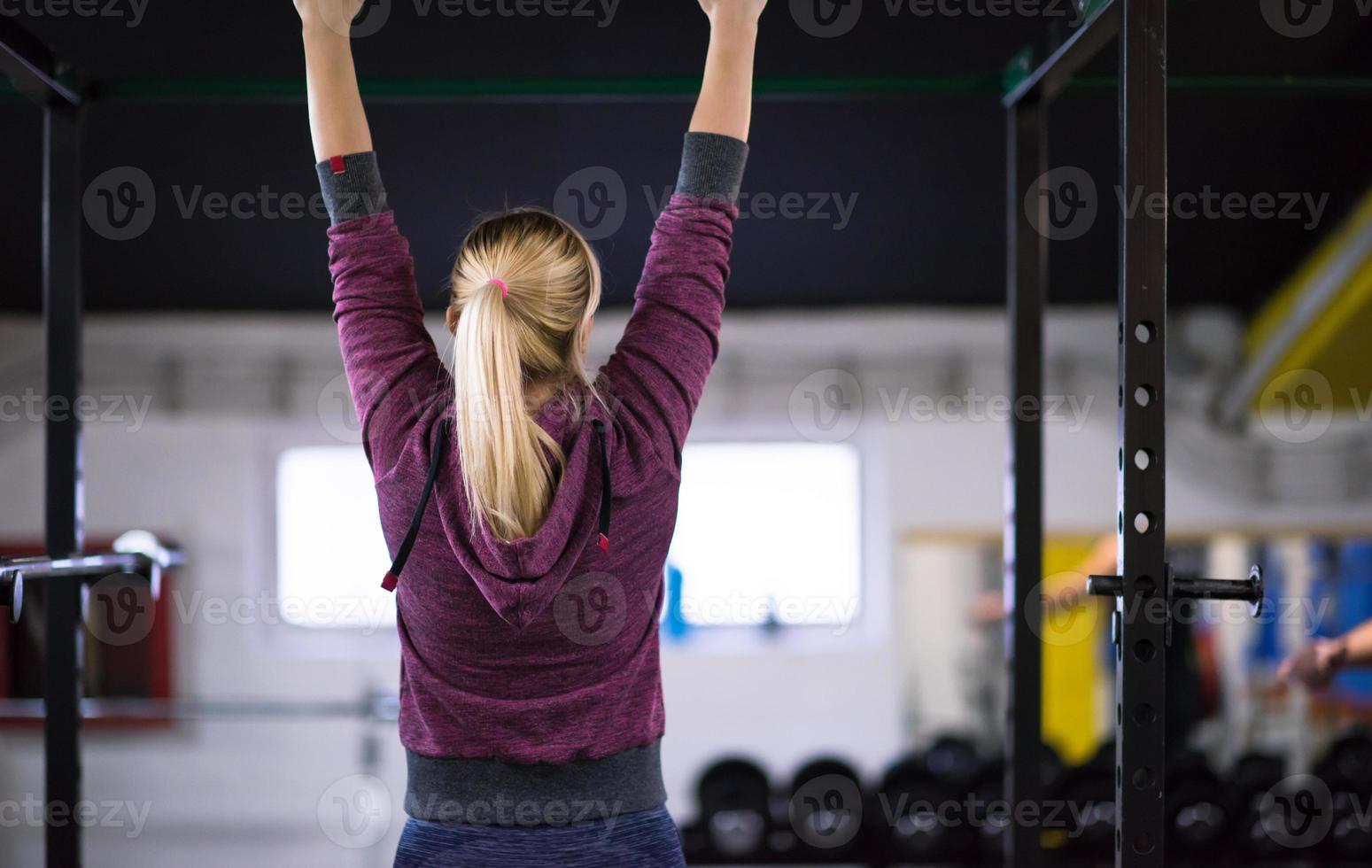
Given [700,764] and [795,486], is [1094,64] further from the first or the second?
[700,764]

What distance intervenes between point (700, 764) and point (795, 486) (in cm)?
120

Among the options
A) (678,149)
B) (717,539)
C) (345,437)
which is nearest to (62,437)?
(678,149)

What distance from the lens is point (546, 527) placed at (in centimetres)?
97

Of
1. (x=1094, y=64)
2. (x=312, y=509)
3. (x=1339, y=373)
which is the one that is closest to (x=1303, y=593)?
(x=1339, y=373)

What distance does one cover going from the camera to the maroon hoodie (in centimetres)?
98

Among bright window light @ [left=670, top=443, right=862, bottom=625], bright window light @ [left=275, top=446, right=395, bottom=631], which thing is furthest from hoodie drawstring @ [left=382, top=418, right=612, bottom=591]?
bright window light @ [left=275, top=446, right=395, bottom=631]

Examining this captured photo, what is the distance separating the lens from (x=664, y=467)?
102 cm

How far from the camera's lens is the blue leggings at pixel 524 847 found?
40.1 inches

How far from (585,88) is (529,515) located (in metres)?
0.87

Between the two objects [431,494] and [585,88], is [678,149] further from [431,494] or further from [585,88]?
[431,494]

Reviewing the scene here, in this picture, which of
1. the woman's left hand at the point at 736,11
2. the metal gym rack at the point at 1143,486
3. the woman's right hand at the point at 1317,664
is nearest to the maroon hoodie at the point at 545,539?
the woman's left hand at the point at 736,11

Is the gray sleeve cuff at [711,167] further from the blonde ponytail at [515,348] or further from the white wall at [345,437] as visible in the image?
the white wall at [345,437]

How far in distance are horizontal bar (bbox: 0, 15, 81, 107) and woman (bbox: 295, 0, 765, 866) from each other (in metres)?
0.69

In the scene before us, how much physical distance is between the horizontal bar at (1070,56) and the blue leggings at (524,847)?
1036 millimetres
